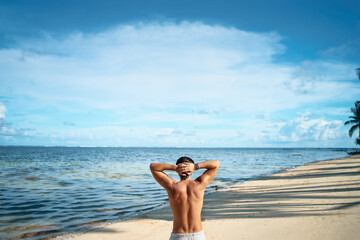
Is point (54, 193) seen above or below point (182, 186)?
below

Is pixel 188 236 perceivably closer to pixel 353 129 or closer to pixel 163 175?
pixel 163 175

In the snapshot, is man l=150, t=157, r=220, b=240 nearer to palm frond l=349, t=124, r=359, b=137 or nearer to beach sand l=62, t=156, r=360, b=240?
beach sand l=62, t=156, r=360, b=240

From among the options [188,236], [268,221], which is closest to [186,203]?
[188,236]

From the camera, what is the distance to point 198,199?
336 centimetres

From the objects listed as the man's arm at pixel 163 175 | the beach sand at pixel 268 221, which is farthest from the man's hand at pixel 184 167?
the beach sand at pixel 268 221

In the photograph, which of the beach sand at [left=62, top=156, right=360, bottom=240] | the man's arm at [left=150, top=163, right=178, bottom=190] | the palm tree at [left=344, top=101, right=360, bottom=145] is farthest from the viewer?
the palm tree at [left=344, top=101, right=360, bottom=145]

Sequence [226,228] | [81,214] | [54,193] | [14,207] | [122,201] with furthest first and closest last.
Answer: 1. [54,193]
2. [122,201]
3. [14,207]
4. [81,214]
5. [226,228]

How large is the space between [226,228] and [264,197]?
16.6 ft

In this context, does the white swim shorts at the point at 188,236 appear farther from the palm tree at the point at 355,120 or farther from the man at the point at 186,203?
the palm tree at the point at 355,120

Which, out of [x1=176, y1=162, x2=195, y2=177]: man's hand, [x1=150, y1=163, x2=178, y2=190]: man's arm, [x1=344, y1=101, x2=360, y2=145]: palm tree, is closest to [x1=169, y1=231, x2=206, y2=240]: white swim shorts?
[x1=150, y1=163, x2=178, y2=190]: man's arm

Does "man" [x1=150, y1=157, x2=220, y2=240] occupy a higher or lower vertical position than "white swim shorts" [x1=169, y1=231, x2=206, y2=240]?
higher

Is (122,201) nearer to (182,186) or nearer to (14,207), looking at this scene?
(14,207)

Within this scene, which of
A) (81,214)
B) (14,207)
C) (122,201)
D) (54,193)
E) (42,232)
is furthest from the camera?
(54,193)

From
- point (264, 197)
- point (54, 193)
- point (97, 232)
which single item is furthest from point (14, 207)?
point (264, 197)
